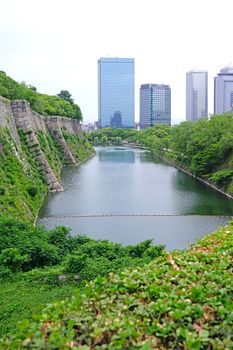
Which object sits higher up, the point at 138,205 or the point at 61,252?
the point at 61,252

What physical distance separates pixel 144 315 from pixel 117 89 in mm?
142942

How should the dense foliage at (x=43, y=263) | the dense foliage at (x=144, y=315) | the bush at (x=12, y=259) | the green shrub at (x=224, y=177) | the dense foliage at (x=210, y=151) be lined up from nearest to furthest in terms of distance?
1. the dense foliage at (x=144, y=315)
2. the dense foliage at (x=43, y=263)
3. the bush at (x=12, y=259)
4. the green shrub at (x=224, y=177)
5. the dense foliage at (x=210, y=151)

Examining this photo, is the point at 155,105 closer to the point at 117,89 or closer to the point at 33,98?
the point at 117,89

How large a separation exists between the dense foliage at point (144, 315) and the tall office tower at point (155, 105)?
469ft

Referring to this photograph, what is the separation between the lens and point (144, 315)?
3279 millimetres

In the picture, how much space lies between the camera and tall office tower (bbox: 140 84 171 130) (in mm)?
145750

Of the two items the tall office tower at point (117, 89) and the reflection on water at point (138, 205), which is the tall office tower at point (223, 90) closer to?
the tall office tower at point (117, 89)

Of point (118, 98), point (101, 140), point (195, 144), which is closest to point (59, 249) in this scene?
point (195, 144)

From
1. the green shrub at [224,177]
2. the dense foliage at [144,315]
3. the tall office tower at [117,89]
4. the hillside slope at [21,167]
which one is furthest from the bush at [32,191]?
the tall office tower at [117,89]

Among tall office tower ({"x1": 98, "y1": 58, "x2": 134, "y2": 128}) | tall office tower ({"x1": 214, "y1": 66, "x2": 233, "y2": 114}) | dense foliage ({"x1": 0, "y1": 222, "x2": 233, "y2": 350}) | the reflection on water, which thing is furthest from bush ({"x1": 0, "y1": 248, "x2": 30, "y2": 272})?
tall office tower ({"x1": 214, "y1": 66, "x2": 233, "y2": 114})

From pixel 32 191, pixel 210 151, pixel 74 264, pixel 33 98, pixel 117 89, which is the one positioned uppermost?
pixel 117 89

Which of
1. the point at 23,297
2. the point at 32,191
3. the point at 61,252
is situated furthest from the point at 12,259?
the point at 32,191

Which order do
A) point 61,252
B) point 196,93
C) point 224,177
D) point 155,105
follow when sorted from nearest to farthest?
point 61,252, point 224,177, point 155,105, point 196,93

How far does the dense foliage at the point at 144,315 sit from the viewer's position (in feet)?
9.48
